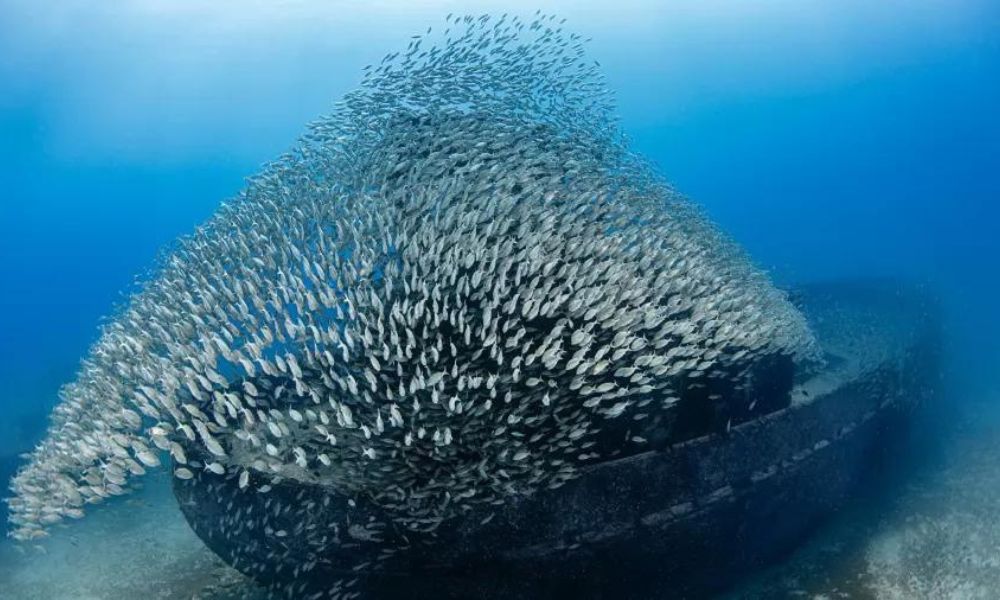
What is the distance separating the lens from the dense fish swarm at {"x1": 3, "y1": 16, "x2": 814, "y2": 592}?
18.1ft

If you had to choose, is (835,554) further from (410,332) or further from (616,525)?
(410,332)

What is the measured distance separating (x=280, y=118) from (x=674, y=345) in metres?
109

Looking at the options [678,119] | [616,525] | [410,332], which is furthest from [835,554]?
[678,119]

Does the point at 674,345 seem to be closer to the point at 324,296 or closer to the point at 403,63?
the point at 324,296

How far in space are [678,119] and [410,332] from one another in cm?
15848

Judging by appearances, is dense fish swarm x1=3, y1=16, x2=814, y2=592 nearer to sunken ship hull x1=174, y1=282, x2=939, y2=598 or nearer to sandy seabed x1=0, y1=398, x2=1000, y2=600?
sunken ship hull x1=174, y1=282, x2=939, y2=598

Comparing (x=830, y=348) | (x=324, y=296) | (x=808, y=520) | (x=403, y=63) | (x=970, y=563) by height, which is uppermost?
(x=403, y=63)

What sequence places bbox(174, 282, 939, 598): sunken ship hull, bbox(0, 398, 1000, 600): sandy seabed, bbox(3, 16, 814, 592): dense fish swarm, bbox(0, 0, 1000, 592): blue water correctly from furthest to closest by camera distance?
bbox(0, 0, 1000, 592): blue water, bbox(0, 398, 1000, 600): sandy seabed, bbox(174, 282, 939, 598): sunken ship hull, bbox(3, 16, 814, 592): dense fish swarm

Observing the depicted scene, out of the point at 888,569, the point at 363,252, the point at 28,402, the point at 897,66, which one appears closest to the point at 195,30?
the point at 28,402

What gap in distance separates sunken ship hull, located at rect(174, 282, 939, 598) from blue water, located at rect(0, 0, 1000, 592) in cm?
707

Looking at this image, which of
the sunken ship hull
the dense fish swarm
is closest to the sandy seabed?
the sunken ship hull

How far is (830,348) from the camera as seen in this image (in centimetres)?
1218

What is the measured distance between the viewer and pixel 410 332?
16.8 ft

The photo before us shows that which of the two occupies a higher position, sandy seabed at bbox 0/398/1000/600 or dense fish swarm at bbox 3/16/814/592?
dense fish swarm at bbox 3/16/814/592
